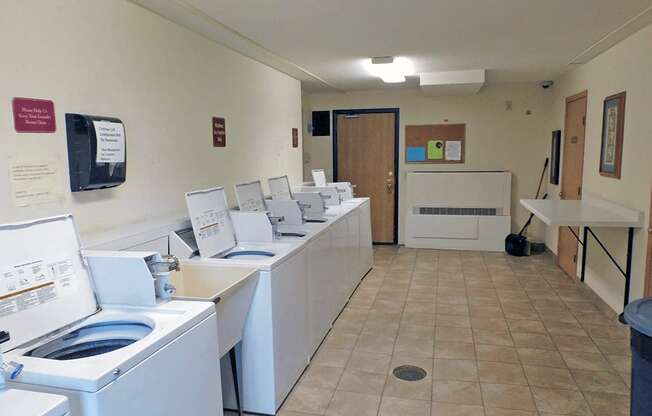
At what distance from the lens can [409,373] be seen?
119 inches

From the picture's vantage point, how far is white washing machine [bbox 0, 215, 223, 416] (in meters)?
1.33

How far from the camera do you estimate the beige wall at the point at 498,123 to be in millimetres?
6312

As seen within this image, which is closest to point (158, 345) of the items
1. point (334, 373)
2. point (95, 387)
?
point (95, 387)

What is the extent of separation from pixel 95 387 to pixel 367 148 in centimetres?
593

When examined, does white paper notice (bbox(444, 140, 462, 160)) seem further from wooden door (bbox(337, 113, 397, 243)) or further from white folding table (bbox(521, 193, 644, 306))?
white folding table (bbox(521, 193, 644, 306))

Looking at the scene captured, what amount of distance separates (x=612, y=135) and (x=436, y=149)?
2823mm

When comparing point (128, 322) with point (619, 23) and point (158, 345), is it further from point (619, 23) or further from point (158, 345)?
point (619, 23)

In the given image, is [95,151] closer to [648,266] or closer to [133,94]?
[133,94]

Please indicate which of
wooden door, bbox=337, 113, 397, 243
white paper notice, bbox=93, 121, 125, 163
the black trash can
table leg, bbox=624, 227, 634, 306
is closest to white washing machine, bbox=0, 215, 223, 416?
white paper notice, bbox=93, 121, 125, 163

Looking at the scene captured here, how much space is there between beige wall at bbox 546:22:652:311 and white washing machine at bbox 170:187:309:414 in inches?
98.8

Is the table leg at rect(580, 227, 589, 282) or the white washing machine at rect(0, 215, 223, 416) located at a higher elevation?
the white washing machine at rect(0, 215, 223, 416)

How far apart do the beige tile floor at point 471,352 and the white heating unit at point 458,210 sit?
1.29 m

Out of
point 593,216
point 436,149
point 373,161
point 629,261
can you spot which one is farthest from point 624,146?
point 373,161

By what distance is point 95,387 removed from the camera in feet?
4.17
